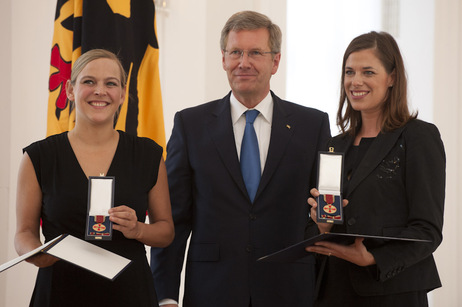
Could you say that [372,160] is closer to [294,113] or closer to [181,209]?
[294,113]

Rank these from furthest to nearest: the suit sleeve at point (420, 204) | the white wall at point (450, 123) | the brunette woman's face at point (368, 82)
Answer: the white wall at point (450, 123), the brunette woman's face at point (368, 82), the suit sleeve at point (420, 204)

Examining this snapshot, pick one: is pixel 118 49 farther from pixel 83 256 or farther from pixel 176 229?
pixel 83 256

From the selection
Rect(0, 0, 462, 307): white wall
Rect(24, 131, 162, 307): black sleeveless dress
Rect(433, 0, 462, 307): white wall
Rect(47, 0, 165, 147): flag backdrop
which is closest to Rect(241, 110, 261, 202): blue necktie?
Rect(24, 131, 162, 307): black sleeveless dress

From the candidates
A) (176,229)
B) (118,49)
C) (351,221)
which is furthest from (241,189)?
(118,49)

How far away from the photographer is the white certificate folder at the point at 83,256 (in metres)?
1.95

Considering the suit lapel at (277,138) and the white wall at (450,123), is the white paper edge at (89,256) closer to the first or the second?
the suit lapel at (277,138)

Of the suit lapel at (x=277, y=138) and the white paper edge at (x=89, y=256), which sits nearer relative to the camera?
the white paper edge at (x=89, y=256)

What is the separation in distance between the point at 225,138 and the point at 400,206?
2.84 feet

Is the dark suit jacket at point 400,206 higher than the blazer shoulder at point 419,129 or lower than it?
lower

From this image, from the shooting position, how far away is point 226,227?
262 centimetres

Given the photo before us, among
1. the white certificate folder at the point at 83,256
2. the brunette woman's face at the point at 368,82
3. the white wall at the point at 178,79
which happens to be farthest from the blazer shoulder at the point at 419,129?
the white wall at the point at 178,79

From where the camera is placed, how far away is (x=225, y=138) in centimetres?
270

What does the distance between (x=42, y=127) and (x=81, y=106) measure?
1.48 m

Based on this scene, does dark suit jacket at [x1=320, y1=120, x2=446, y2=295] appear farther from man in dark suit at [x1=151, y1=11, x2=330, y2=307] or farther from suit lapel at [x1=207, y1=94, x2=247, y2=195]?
suit lapel at [x1=207, y1=94, x2=247, y2=195]
